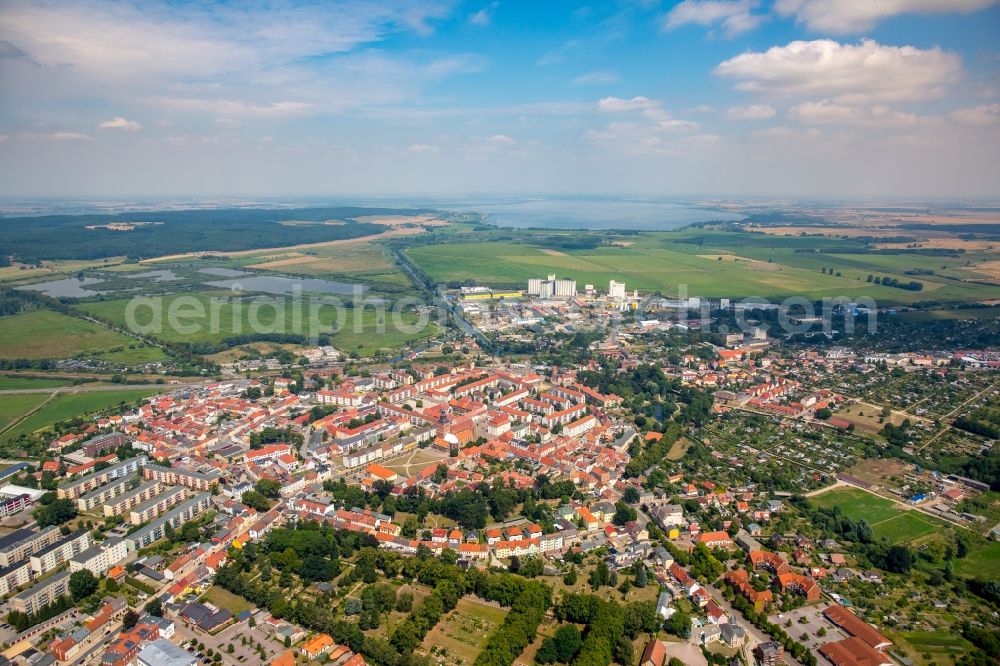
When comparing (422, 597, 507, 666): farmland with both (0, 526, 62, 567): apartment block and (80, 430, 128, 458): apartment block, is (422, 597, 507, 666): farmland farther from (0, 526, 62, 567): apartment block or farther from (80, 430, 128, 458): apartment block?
(80, 430, 128, 458): apartment block

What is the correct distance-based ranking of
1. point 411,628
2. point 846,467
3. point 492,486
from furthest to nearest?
point 846,467, point 492,486, point 411,628

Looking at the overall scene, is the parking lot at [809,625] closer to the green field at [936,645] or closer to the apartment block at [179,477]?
the green field at [936,645]

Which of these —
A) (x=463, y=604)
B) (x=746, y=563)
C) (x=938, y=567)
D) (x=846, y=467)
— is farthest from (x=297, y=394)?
(x=938, y=567)

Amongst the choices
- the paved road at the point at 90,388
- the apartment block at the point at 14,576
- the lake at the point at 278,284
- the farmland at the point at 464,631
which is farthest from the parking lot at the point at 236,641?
the lake at the point at 278,284

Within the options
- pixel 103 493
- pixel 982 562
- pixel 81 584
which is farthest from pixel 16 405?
pixel 982 562

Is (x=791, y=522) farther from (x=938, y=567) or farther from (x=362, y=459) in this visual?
(x=362, y=459)
